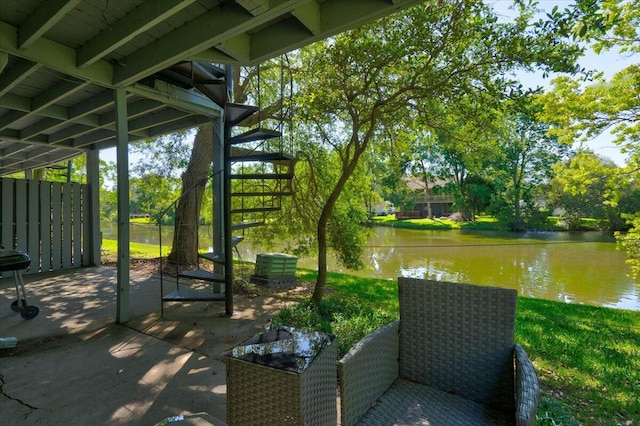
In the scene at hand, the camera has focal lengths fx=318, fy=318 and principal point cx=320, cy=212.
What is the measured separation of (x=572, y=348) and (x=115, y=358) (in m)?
4.05

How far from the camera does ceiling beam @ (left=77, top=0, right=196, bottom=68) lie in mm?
2070

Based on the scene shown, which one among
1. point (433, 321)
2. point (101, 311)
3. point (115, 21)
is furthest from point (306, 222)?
point (433, 321)

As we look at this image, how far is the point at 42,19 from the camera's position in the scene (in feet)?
7.25

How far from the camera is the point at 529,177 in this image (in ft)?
67.9

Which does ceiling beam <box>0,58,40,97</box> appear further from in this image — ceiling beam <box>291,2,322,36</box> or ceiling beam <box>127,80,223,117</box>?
ceiling beam <box>291,2,322,36</box>

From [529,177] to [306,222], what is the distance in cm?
2038

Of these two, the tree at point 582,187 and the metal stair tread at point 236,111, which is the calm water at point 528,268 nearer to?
the tree at point 582,187

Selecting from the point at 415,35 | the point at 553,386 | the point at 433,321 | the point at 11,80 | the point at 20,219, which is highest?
the point at 415,35

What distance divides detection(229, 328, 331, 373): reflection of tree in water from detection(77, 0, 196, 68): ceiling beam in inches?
77.2

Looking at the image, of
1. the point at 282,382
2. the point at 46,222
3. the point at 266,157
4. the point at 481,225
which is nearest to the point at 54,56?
the point at 266,157

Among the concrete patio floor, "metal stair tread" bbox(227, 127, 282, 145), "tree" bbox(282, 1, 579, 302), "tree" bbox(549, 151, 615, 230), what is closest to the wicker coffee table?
the concrete patio floor

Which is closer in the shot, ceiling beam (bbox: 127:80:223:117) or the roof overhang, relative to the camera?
the roof overhang

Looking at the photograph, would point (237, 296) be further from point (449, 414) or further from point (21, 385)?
point (449, 414)

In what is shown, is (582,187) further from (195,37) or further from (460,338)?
(195,37)
